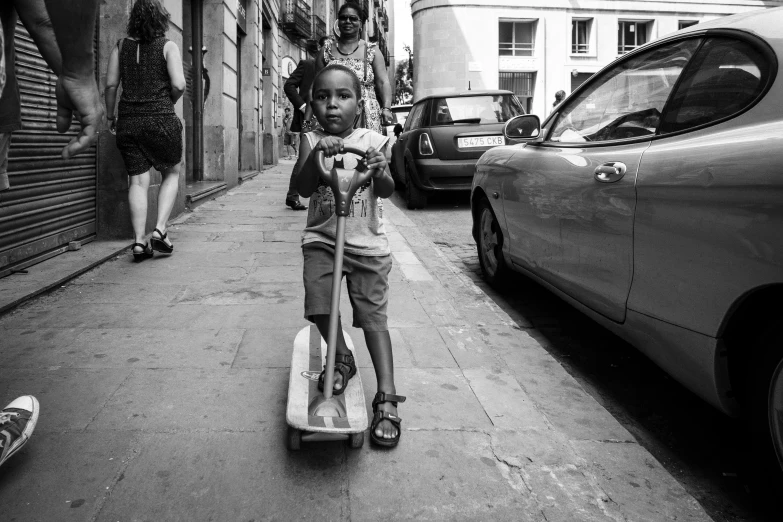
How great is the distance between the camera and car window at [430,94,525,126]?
9906 millimetres

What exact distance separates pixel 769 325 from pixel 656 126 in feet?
3.89

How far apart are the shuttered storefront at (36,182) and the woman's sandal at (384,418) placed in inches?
127

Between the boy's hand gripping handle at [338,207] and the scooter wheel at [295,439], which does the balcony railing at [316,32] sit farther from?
the scooter wheel at [295,439]

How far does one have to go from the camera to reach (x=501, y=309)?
491 centimetres

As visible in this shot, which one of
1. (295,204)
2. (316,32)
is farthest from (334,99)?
(316,32)

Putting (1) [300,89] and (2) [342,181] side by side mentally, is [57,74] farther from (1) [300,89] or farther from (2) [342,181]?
(1) [300,89]

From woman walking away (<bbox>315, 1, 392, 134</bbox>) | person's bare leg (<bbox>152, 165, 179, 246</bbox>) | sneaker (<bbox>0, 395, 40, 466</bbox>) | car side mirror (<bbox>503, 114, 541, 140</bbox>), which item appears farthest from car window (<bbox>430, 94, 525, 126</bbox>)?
sneaker (<bbox>0, 395, 40, 466</bbox>)

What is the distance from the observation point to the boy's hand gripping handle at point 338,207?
2496mm

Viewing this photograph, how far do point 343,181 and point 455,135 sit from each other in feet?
24.3

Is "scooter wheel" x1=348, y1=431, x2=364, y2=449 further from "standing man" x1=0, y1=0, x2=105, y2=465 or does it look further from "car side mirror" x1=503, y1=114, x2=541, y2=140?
"car side mirror" x1=503, y1=114, x2=541, y2=140

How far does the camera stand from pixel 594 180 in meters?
3.44

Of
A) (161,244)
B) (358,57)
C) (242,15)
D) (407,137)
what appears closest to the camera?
(161,244)

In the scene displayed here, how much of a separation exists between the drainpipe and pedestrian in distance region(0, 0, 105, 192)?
893cm

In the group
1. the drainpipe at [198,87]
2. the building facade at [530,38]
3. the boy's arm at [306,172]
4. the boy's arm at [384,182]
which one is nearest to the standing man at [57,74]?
the boy's arm at [306,172]
